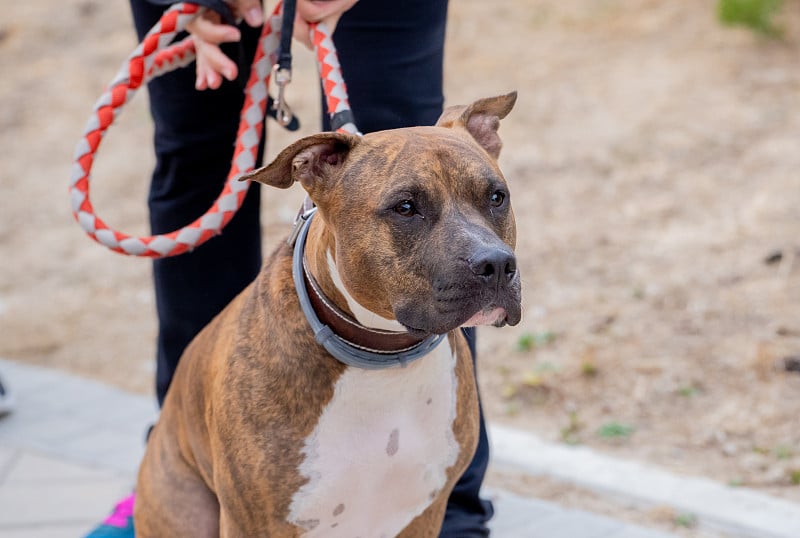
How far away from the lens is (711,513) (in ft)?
11.2

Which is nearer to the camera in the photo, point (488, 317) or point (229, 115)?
point (488, 317)

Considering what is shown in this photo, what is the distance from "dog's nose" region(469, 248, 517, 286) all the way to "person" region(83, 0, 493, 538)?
0.86 metres

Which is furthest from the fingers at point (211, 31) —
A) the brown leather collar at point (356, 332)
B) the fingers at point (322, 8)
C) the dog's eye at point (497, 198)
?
the dog's eye at point (497, 198)

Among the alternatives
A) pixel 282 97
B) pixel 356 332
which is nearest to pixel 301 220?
pixel 356 332

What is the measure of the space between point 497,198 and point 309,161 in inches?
16.9

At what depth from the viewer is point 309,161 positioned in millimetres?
2412

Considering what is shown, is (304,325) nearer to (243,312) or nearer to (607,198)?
(243,312)

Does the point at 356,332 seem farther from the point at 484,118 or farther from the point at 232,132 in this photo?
the point at 232,132

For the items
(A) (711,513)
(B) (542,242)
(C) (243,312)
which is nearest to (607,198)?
(B) (542,242)

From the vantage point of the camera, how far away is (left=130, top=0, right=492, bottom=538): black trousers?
2891 mm

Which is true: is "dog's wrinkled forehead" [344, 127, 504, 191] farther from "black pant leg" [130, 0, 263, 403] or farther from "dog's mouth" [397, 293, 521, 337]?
"black pant leg" [130, 0, 263, 403]

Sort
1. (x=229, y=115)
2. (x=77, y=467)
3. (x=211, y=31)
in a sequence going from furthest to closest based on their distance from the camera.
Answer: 1. (x=77, y=467)
2. (x=229, y=115)
3. (x=211, y=31)

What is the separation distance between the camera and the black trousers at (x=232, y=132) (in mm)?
2891

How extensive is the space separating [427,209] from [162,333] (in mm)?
1549
